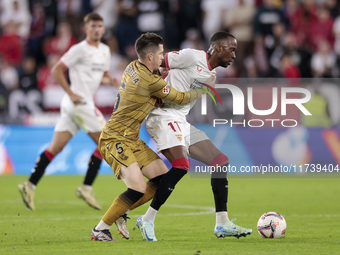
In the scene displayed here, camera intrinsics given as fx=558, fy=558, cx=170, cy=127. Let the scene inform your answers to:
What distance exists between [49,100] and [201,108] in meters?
4.40

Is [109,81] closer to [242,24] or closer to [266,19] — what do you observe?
[242,24]

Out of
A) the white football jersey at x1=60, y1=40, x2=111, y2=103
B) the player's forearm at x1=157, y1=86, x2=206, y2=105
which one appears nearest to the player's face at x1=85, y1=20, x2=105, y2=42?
the white football jersey at x1=60, y1=40, x2=111, y2=103

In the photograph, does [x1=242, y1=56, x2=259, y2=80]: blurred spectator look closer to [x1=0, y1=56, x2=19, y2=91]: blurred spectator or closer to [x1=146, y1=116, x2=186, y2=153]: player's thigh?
[x1=0, y1=56, x2=19, y2=91]: blurred spectator

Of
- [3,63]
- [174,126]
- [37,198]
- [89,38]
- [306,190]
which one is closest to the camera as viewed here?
[174,126]

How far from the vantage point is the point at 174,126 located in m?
5.95

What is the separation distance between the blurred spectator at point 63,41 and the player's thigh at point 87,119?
321 inches

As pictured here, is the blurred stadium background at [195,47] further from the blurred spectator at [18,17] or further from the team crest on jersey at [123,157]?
the team crest on jersey at [123,157]

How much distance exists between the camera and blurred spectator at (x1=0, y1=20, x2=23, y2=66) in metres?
17.1

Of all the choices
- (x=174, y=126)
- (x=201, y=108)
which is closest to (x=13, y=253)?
(x=174, y=126)

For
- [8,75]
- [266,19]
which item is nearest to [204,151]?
[266,19]

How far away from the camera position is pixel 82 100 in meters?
8.73

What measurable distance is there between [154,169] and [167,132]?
1.36 ft

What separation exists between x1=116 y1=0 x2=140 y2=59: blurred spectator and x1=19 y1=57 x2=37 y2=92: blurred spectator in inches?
104

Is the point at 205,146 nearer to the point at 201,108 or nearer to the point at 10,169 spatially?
the point at 201,108
